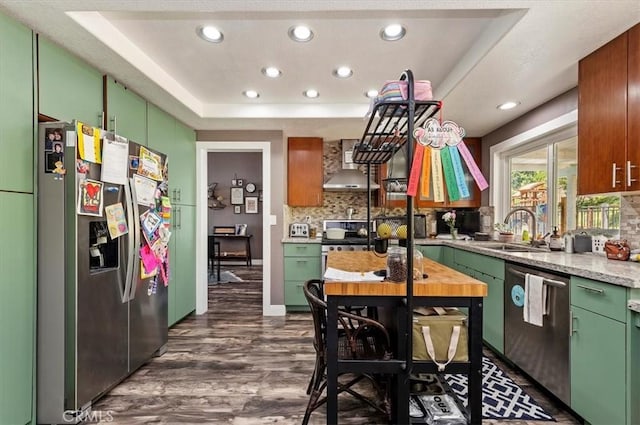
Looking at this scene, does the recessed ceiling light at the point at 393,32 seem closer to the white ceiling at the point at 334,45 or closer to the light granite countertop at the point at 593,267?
the white ceiling at the point at 334,45

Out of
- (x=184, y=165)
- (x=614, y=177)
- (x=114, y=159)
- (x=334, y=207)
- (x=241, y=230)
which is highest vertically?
(x=184, y=165)

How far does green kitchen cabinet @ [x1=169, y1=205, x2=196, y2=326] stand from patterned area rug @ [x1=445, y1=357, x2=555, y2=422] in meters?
2.71

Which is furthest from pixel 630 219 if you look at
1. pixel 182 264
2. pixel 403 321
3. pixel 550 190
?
pixel 182 264

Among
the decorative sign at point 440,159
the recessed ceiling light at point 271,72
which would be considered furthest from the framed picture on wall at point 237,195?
the decorative sign at point 440,159

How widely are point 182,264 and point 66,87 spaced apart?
6.64 feet

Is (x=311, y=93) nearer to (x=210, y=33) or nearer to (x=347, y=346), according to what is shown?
(x=210, y=33)

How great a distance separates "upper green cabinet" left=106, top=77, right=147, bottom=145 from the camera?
7.82 ft

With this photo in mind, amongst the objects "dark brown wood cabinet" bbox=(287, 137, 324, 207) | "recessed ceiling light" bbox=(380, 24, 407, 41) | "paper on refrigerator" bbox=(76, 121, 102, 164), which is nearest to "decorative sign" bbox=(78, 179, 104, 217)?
"paper on refrigerator" bbox=(76, 121, 102, 164)

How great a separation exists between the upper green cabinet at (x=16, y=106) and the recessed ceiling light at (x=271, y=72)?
1444 mm

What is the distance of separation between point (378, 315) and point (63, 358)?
6.26ft

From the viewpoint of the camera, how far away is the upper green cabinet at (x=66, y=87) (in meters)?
1.83

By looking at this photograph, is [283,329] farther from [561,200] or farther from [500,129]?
[500,129]

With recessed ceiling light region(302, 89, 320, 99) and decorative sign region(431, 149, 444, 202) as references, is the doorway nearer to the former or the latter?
recessed ceiling light region(302, 89, 320, 99)

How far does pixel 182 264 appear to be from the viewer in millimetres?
3479
